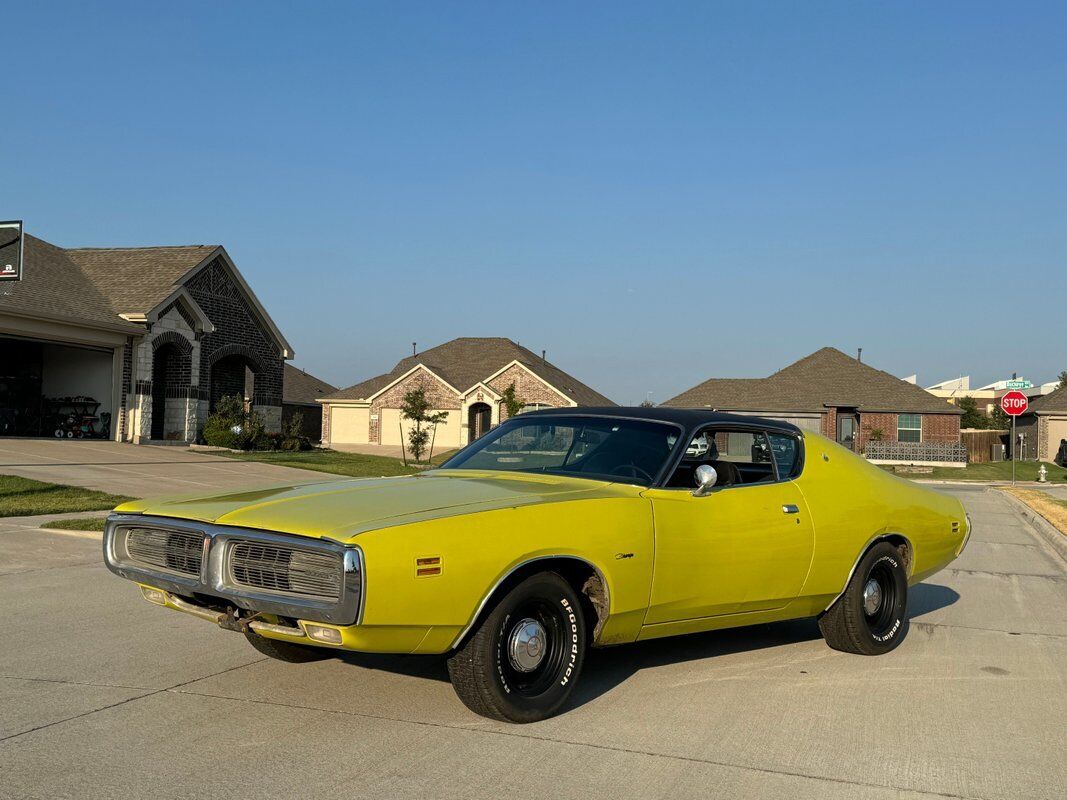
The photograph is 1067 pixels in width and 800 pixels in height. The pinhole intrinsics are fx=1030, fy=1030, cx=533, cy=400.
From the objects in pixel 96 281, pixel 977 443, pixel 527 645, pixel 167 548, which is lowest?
pixel 527 645

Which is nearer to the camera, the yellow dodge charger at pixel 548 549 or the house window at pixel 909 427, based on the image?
the yellow dodge charger at pixel 548 549

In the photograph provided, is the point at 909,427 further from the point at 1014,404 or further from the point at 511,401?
Result: the point at 511,401

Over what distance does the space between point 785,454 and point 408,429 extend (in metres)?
45.2

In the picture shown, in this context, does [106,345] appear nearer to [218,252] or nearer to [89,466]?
[218,252]

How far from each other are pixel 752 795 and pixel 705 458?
262cm

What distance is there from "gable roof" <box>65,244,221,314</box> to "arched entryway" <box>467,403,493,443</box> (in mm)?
20816

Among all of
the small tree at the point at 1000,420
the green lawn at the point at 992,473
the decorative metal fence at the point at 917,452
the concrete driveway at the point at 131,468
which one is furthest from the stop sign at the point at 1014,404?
the small tree at the point at 1000,420

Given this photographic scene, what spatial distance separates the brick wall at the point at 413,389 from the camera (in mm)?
51438

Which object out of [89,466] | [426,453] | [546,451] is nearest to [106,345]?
[89,466]

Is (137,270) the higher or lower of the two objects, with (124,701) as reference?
higher

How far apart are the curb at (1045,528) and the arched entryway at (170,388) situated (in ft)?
74.8

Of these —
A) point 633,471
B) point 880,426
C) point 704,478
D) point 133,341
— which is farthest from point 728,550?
point 880,426

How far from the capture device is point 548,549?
15.9 ft

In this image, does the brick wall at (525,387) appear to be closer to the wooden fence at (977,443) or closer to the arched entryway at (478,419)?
the arched entryway at (478,419)
